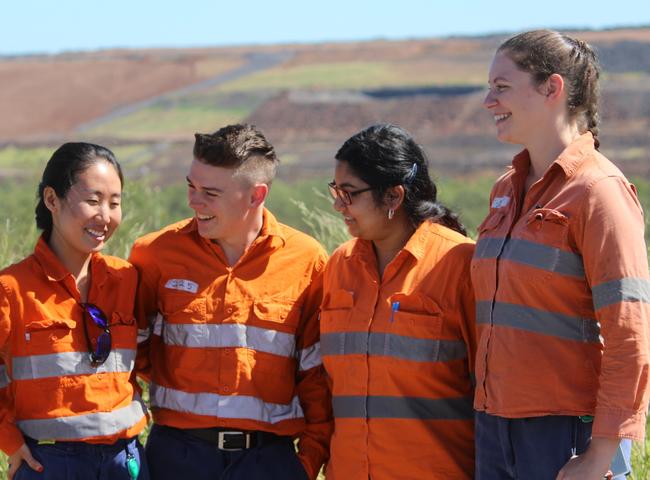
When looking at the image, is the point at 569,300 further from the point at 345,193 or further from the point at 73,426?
the point at 73,426

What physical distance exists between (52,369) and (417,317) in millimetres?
1220

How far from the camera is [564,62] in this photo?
3465mm

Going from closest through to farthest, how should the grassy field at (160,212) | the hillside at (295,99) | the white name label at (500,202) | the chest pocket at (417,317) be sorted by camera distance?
the white name label at (500,202), the chest pocket at (417,317), the grassy field at (160,212), the hillside at (295,99)

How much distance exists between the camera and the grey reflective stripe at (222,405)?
4.05 metres

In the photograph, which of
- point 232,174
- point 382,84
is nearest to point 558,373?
point 232,174

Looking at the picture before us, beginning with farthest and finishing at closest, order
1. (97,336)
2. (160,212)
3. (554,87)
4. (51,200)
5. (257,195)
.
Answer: (160,212) < (257,195) < (51,200) < (97,336) < (554,87)

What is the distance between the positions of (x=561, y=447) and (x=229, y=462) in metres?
1.23

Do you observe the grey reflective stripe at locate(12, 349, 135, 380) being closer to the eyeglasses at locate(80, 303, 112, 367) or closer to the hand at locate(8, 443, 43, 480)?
the eyeglasses at locate(80, 303, 112, 367)

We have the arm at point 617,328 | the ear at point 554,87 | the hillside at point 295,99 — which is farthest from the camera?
the hillside at point 295,99

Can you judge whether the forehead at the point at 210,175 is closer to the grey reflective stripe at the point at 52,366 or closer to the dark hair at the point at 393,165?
the dark hair at the point at 393,165

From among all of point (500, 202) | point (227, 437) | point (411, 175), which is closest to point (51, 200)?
point (227, 437)

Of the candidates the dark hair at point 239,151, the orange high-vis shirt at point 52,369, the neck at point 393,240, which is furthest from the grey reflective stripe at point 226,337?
the dark hair at point 239,151

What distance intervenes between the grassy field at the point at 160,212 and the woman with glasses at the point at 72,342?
132 centimetres

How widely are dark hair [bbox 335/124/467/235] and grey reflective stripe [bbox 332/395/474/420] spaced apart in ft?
2.02
